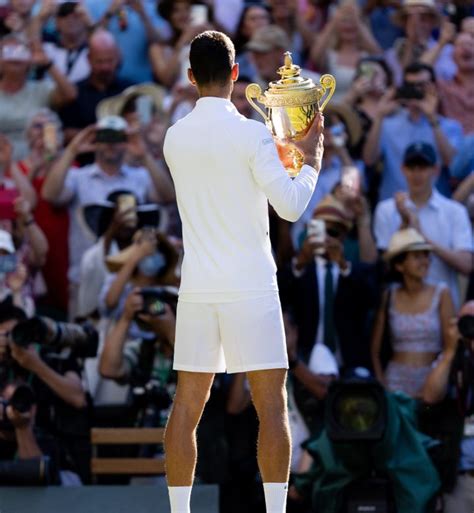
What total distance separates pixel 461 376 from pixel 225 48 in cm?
334

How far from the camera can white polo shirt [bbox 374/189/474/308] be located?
30.8ft

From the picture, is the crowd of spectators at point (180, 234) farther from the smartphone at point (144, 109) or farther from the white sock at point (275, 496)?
the white sock at point (275, 496)

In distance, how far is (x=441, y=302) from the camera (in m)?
8.95

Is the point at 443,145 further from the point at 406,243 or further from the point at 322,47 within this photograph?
the point at 322,47

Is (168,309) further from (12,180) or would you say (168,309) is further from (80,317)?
(12,180)

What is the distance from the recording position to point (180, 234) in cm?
997

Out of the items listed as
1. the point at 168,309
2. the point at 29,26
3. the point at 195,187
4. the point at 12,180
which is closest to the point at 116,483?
the point at 168,309

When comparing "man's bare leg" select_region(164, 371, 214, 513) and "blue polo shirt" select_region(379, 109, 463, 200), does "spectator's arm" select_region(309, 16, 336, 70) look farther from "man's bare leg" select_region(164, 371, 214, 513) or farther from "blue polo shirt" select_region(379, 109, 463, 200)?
"man's bare leg" select_region(164, 371, 214, 513)

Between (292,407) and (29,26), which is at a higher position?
(29,26)

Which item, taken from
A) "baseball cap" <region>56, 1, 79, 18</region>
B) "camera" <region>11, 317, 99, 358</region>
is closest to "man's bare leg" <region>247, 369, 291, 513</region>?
"camera" <region>11, 317, 99, 358</region>

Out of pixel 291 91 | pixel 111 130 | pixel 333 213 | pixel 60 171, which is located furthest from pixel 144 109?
pixel 291 91

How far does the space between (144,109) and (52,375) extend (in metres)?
3.06

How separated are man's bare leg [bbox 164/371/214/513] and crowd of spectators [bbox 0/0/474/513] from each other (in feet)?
6.79

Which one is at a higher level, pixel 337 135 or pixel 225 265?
pixel 337 135
